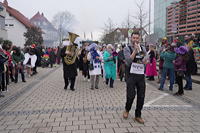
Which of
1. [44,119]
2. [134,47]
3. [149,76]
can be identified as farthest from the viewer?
[149,76]

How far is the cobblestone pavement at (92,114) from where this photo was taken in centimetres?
455

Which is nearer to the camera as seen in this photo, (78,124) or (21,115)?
(78,124)

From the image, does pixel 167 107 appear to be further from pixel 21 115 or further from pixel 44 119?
pixel 21 115

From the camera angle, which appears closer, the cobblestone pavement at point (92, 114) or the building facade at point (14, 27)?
the cobblestone pavement at point (92, 114)

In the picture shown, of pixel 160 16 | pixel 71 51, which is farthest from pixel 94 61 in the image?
pixel 160 16

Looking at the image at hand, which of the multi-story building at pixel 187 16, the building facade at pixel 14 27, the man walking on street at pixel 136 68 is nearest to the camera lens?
the man walking on street at pixel 136 68

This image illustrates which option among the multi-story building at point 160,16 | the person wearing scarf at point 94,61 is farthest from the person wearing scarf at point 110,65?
the multi-story building at point 160,16

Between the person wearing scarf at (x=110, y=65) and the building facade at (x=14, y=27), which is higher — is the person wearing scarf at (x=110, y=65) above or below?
below

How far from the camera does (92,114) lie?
548 centimetres

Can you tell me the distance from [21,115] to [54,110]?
84 cm

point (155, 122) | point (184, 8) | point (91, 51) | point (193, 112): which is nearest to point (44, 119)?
point (155, 122)

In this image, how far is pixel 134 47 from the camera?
476 cm

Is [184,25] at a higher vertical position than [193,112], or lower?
higher

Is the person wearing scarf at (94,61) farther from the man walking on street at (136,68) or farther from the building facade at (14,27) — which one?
the building facade at (14,27)
